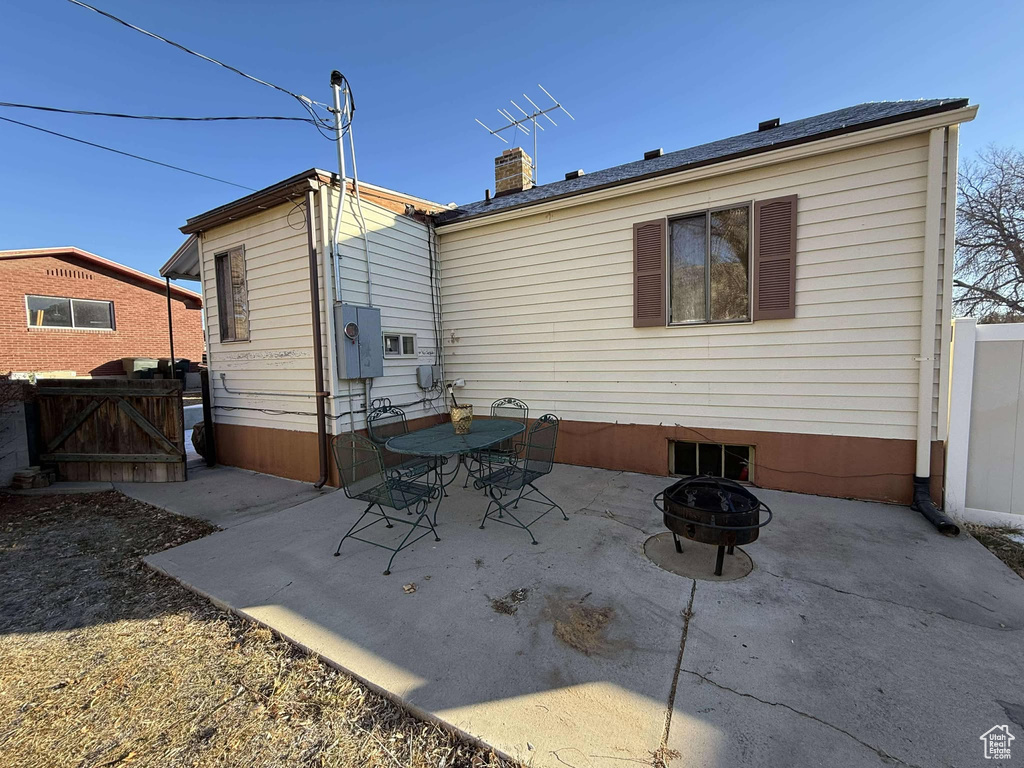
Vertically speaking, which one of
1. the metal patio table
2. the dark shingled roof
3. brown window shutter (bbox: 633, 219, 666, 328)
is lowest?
the metal patio table

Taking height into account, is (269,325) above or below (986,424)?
above

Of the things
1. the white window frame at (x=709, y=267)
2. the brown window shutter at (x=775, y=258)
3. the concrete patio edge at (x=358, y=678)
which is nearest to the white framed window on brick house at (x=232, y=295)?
the concrete patio edge at (x=358, y=678)

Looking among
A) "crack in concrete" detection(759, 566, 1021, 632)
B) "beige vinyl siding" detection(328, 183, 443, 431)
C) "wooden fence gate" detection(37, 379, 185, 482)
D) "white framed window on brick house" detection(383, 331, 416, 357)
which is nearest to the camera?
"crack in concrete" detection(759, 566, 1021, 632)

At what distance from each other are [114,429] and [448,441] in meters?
5.33

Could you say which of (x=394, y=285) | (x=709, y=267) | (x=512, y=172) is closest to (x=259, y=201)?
(x=394, y=285)

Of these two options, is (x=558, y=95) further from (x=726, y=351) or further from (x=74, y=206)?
(x=74, y=206)

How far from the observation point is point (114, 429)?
5.64 meters

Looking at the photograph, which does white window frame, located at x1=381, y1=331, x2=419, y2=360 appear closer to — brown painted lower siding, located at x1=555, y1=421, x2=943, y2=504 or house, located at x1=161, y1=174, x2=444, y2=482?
house, located at x1=161, y1=174, x2=444, y2=482

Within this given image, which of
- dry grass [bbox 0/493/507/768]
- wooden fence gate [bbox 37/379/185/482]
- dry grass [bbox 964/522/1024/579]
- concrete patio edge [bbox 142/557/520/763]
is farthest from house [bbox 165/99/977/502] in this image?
dry grass [bbox 0/493/507/768]

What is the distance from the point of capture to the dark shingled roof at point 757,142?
12.6 feet

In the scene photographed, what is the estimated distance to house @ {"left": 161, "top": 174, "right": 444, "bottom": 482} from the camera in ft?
16.0

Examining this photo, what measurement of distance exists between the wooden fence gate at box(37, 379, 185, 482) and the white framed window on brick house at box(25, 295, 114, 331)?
9.03 meters

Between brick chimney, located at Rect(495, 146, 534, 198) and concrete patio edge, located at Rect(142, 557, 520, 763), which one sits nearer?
concrete patio edge, located at Rect(142, 557, 520, 763)

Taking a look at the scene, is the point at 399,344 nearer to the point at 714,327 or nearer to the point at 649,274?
the point at 649,274
